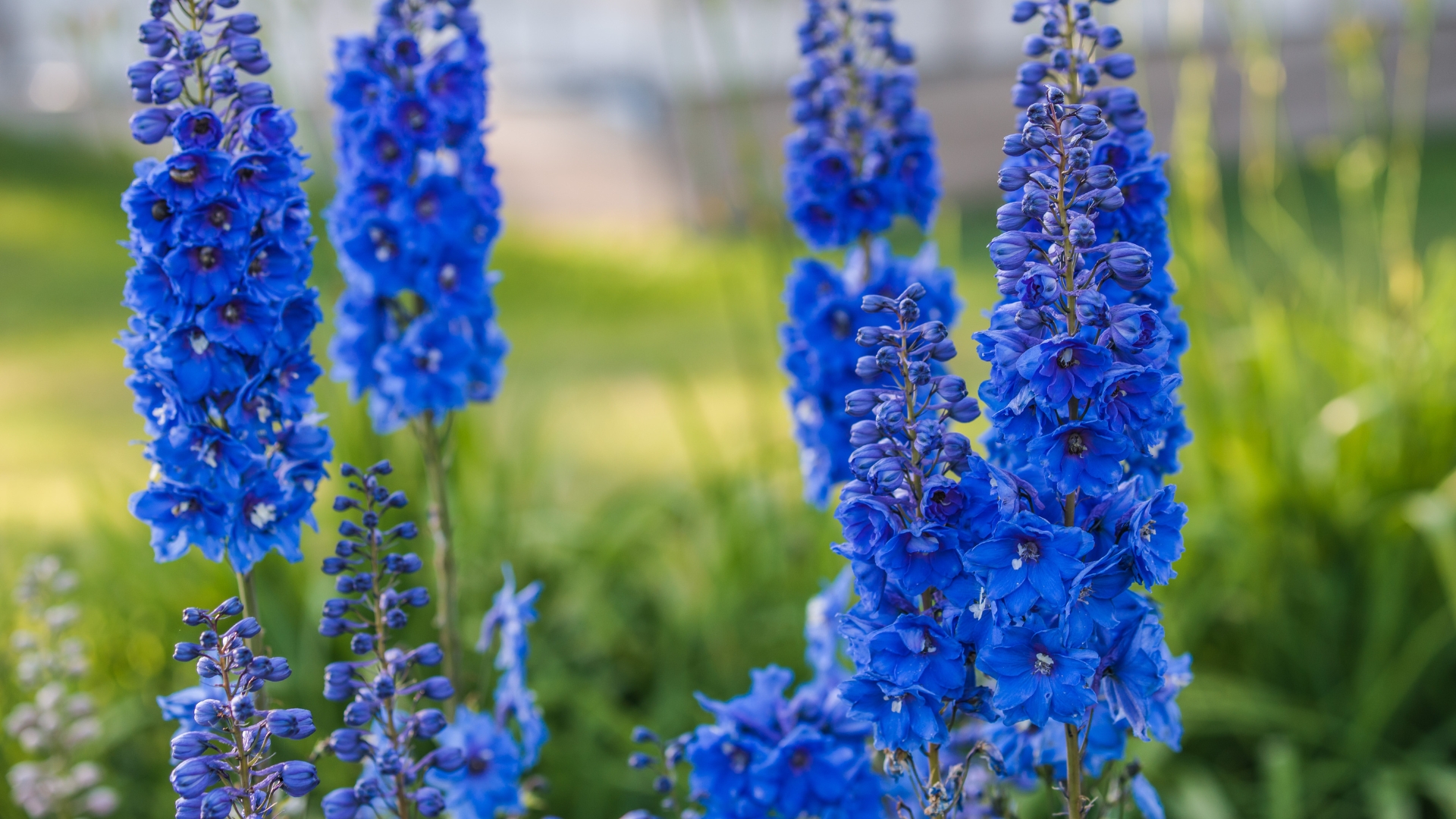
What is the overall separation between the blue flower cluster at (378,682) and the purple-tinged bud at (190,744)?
0.54 feet

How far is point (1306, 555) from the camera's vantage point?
367 cm

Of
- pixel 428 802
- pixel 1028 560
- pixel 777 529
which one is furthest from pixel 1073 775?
pixel 777 529

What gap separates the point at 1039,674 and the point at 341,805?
2.93ft

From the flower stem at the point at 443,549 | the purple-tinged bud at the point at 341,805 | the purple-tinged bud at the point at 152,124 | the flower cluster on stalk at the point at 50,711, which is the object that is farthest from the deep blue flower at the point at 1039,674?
the flower cluster on stalk at the point at 50,711

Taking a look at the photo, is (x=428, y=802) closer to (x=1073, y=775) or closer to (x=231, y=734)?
(x=231, y=734)

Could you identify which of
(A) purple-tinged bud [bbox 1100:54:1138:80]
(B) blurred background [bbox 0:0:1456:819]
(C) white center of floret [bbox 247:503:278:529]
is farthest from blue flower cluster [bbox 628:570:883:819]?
(A) purple-tinged bud [bbox 1100:54:1138:80]

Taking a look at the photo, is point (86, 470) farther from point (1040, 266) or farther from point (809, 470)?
point (1040, 266)

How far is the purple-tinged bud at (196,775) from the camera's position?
1426mm

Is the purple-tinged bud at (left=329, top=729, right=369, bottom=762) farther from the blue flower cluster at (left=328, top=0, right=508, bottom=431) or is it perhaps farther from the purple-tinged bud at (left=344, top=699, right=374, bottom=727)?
the blue flower cluster at (left=328, top=0, right=508, bottom=431)

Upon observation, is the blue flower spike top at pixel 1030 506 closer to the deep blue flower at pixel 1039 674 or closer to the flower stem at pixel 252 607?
the deep blue flower at pixel 1039 674

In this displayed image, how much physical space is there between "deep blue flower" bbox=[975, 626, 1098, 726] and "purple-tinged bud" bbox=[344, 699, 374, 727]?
772mm

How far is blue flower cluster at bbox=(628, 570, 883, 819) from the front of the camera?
1.74 metres

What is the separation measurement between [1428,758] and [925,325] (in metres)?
2.66

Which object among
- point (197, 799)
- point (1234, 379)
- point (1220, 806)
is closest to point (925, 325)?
point (197, 799)
